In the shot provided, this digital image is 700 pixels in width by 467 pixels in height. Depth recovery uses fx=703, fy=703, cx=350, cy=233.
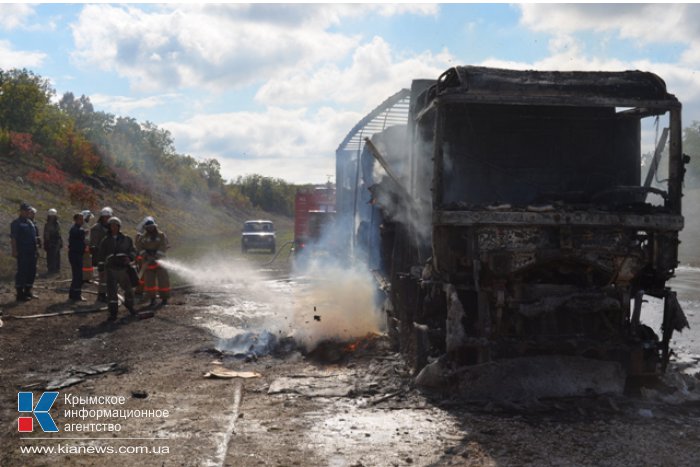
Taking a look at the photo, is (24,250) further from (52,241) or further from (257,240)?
(257,240)

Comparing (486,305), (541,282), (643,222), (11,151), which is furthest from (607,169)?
(11,151)

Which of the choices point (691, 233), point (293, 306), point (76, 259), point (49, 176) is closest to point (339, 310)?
point (293, 306)

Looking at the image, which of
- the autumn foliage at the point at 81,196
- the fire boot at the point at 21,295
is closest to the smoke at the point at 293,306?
the fire boot at the point at 21,295

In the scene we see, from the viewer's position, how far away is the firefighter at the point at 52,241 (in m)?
16.2

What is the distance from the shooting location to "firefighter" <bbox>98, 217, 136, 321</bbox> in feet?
37.0

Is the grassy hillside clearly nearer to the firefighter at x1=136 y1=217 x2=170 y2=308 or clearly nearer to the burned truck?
the firefighter at x1=136 y1=217 x2=170 y2=308

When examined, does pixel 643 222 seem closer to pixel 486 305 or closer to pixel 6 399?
pixel 486 305

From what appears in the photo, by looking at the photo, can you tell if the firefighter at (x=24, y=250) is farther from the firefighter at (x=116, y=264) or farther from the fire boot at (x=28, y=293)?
the firefighter at (x=116, y=264)

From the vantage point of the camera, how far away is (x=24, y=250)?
508 inches

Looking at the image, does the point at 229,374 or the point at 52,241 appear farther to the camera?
the point at 52,241

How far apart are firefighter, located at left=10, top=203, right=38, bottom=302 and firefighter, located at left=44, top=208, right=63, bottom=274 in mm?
2554

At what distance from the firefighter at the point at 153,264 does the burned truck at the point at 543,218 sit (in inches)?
271

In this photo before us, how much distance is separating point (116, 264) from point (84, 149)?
1351 inches

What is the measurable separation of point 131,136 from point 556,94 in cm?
6997
